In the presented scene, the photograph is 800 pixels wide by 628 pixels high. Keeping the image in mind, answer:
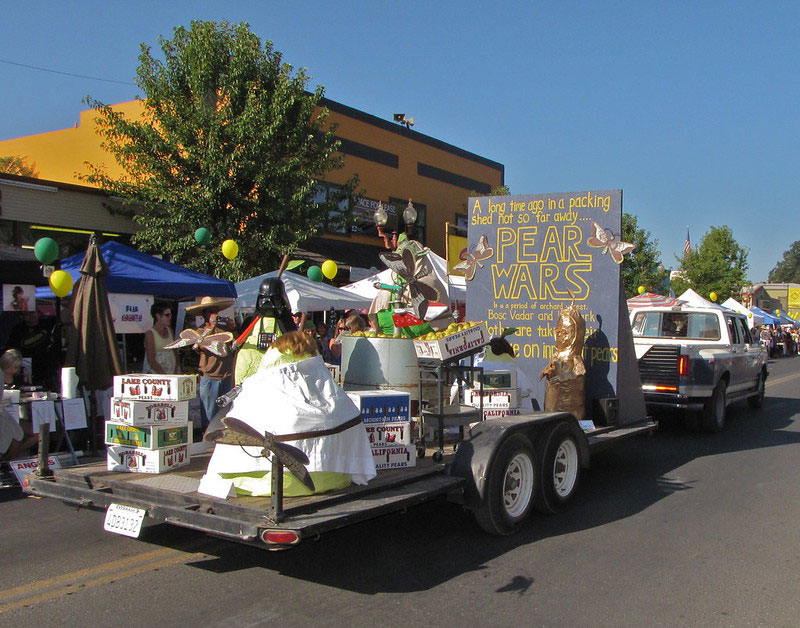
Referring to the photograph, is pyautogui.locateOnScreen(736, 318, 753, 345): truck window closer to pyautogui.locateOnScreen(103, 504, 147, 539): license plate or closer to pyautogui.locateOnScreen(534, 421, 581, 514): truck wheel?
pyautogui.locateOnScreen(534, 421, 581, 514): truck wheel

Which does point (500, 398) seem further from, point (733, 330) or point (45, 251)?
point (733, 330)

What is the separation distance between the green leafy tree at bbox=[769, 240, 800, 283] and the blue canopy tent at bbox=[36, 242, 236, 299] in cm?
16226

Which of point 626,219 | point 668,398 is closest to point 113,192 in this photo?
point 668,398

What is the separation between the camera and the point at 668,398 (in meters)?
10.3

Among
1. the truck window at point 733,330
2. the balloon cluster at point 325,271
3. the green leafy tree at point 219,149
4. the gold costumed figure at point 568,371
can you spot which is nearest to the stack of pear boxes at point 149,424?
the gold costumed figure at point 568,371

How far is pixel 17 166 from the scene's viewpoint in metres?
22.6

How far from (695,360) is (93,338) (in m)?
8.32

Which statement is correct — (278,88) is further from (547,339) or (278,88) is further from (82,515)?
(82,515)

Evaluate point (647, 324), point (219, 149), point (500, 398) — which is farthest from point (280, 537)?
point (219, 149)

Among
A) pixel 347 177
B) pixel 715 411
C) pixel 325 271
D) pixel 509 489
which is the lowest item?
pixel 509 489

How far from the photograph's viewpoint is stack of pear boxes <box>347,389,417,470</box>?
512 cm

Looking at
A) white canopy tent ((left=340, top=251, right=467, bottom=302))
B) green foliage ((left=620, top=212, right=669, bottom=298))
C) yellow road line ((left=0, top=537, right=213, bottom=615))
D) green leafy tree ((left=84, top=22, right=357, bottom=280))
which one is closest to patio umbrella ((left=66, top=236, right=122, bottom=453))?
yellow road line ((left=0, top=537, right=213, bottom=615))

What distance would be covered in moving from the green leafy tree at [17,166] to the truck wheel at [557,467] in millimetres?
21851

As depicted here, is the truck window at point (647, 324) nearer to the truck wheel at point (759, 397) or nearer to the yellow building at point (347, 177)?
the truck wheel at point (759, 397)
